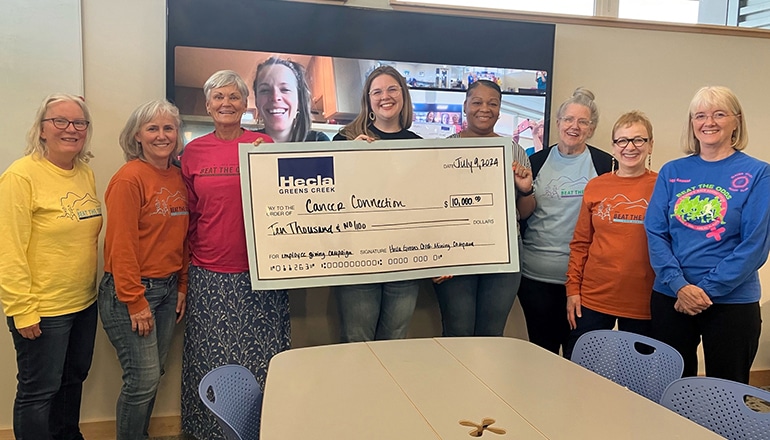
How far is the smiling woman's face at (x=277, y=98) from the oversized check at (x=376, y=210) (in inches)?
16.8

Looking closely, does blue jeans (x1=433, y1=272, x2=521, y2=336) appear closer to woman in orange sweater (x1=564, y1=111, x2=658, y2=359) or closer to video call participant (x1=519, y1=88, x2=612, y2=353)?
video call participant (x1=519, y1=88, x2=612, y2=353)

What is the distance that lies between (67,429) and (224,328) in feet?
2.63

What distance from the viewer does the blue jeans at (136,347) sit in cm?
222

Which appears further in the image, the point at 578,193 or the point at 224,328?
the point at 578,193

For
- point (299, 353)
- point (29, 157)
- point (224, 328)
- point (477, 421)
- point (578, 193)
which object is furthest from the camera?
point (578, 193)

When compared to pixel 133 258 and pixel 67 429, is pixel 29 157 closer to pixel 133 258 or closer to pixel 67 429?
pixel 133 258

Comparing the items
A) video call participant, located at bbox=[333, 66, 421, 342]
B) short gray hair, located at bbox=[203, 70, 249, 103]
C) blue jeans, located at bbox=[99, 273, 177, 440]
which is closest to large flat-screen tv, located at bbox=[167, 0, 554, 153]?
video call participant, located at bbox=[333, 66, 421, 342]

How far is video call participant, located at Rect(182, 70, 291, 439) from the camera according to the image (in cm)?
231

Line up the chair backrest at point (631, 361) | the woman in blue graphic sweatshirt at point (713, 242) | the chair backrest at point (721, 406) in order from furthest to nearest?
1. the woman in blue graphic sweatshirt at point (713, 242)
2. the chair backrest at point (631, 361)
3. the chair backrest at point (721, 406)

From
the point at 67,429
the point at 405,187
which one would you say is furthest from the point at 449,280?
the point at 67,429

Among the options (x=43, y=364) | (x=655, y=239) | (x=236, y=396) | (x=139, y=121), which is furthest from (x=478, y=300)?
(x=43, y=364)

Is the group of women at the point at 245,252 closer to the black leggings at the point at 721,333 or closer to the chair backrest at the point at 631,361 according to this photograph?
the black leggings at the point at 721,333

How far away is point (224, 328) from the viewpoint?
92.4 inches

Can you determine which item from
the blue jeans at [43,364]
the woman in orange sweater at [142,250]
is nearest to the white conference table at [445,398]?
the woman in orange sweater at [142,250]
